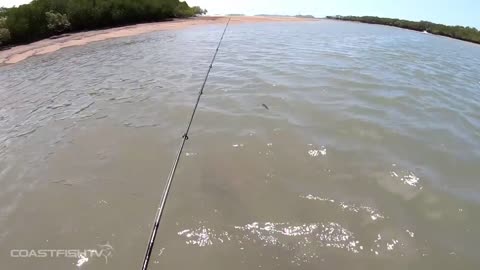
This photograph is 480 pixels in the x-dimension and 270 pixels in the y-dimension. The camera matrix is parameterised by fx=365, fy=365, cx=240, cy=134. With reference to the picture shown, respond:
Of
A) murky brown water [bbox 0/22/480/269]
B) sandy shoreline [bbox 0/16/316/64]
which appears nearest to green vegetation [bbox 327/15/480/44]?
sandy shoreline [bbox 0/16/316/64]

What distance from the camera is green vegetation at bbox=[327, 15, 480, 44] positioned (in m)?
31.2

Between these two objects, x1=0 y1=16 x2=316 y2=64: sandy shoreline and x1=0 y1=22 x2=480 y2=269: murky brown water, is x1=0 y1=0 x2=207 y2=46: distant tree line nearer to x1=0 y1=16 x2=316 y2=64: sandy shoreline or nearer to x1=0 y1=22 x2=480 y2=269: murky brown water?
x1=0 y1=16 x2=316 y2=64: sandy shoreline

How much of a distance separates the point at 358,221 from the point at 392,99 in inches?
223

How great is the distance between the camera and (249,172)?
222 inches

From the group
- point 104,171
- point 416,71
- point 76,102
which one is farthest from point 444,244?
point 416,71

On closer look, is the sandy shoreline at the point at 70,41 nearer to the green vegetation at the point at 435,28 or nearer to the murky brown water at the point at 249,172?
the murky brown water at the point at 249,172

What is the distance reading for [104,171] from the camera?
577 centimetres

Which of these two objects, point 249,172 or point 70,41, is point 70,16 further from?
point 249,172

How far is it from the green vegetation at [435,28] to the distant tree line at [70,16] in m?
25.1

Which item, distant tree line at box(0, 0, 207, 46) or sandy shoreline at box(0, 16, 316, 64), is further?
distant tree line at box(0, 0, 207, 46)

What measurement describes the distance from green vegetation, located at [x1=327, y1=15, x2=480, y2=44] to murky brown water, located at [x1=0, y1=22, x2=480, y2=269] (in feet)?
81.2

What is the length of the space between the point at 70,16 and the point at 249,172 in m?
23.9

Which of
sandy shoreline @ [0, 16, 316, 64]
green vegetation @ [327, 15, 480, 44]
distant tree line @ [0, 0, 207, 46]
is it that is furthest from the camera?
green vegetation @ [327, 15, 480, 44]

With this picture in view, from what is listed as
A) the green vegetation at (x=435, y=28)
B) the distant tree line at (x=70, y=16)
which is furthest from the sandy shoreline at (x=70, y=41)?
the green vegetation at (x=435, y=28)
